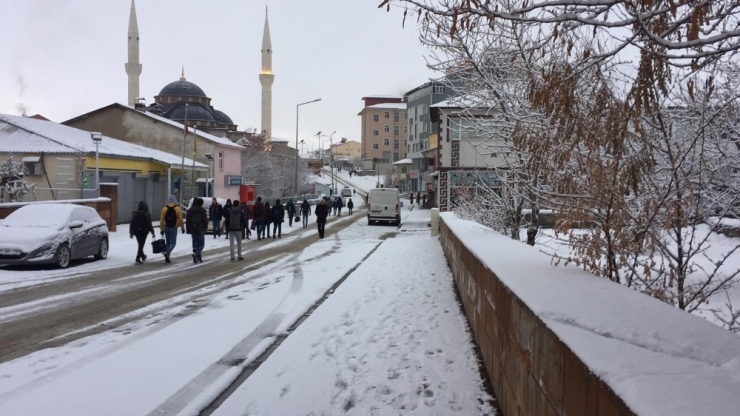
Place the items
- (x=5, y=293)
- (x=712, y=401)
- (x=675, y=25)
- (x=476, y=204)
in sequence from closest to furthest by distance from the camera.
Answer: (x=712, y=401), (x=675, y=25), (x=5, y=293), (x=476, y=204)

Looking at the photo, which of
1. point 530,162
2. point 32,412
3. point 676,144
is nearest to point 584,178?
point 530,162

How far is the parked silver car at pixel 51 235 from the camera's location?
527 inches

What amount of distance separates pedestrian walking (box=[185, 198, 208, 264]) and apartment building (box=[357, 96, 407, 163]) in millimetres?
106103

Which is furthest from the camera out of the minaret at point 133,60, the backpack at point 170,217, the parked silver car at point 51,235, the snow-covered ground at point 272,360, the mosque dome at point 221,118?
the mosque dome at point 221,118

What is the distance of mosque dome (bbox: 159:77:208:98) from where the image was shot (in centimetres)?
8606

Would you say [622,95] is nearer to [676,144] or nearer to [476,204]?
[676,144]

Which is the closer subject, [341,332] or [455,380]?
[455,380]

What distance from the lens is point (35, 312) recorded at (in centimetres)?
877

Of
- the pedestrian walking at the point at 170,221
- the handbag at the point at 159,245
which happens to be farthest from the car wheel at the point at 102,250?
the pedestrian walking at the point at 170,221

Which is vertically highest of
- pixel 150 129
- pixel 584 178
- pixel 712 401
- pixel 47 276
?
pixel 150 129

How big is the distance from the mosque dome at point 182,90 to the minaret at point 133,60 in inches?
206

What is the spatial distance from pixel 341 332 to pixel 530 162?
3082 mm

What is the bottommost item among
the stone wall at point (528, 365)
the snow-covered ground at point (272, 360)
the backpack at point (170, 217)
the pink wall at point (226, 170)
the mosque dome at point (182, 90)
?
the snow-covered ground at point (272, 360)

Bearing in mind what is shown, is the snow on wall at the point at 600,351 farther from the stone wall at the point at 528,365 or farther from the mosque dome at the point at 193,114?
the mosque dome at the point at 193,114
